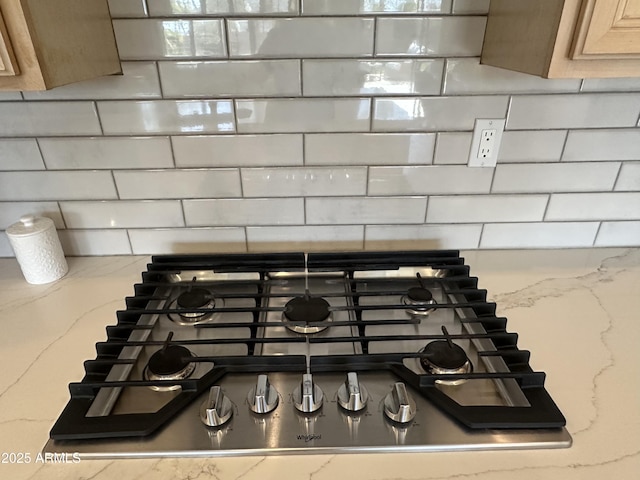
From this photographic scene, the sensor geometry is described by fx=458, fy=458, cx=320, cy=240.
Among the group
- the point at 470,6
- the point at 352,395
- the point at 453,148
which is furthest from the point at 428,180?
the point at 352,395

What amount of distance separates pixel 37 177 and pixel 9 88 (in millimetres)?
403

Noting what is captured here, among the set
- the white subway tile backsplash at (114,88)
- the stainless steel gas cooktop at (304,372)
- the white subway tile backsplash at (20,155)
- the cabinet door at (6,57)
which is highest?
the cabinet door at (6,57)

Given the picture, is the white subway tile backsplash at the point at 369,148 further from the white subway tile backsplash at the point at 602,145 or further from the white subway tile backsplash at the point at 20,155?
the white subway tile backsplash at the point at 20,155

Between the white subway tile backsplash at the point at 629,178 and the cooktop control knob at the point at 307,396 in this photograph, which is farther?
the white subway tile backsplash at the point at 629,178

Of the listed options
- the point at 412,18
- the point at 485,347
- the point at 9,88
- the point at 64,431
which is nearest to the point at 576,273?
the point at 485,347

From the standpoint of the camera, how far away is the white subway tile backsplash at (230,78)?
93cm

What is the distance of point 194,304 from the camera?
92 centimetres

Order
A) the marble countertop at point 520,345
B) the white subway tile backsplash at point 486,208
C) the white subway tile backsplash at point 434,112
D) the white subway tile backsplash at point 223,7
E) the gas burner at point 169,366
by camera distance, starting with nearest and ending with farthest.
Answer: the marble countertop at point 520,345 → the gas burner at point 169,366 → the white subway tile backsplash at point 223,7 → the white subway tile backsplash at point 434,112 → the white subway tile backsplash at point 486,208

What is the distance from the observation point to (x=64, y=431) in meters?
0.65

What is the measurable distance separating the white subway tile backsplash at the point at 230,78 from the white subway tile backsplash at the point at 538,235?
0.59m

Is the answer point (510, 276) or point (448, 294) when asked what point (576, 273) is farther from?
point (448, 294)

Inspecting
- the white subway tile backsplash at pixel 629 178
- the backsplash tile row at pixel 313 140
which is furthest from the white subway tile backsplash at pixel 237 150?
the white subway tile backsplash at pixel 629 178

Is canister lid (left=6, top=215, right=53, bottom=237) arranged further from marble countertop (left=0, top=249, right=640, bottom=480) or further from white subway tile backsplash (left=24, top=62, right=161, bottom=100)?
white subway tile backsplash (left=24, top=62, right=161, bottom=100)

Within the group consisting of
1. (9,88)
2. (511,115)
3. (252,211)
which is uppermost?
(9,88)
